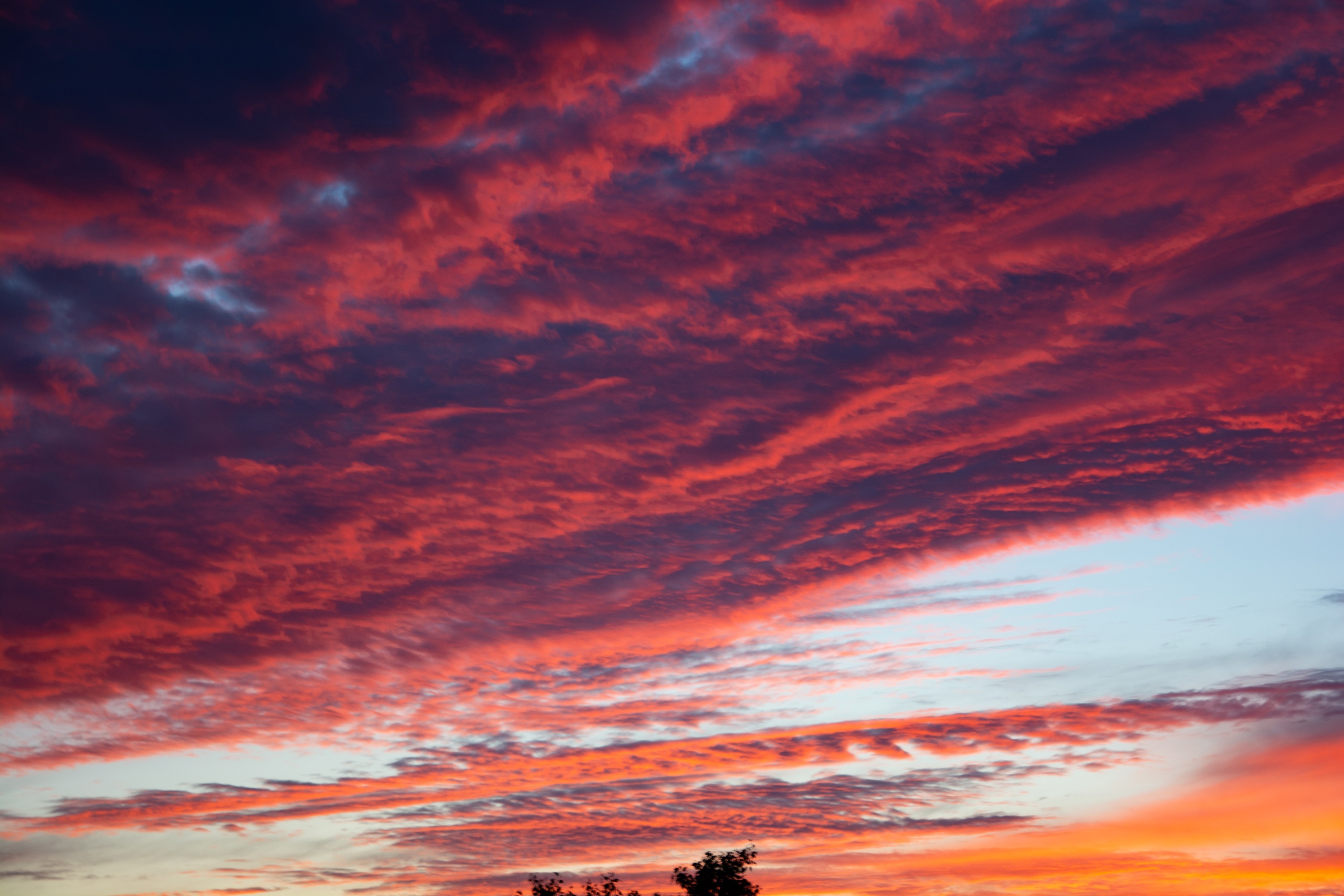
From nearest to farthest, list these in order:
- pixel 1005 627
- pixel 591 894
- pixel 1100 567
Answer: pixel 1100 567
pixel 1005 627
pixel 591 894

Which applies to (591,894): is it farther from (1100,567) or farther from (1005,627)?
(1100,567)

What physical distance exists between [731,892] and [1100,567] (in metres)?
29.3

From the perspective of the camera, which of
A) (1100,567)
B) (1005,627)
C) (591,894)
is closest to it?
(1100,567)

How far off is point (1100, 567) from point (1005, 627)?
9339 mm

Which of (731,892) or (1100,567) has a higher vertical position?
(1100,567)

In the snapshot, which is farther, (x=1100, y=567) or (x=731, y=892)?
(x=731, y=892)

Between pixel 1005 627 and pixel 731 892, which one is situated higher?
pixel 1005 627

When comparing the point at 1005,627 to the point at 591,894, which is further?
the point at 591,894

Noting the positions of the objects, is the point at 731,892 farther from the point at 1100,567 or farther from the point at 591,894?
the point at 1100,567

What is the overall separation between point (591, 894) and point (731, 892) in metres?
A: 9.54

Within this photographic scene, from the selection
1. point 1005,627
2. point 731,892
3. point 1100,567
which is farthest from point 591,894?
point 1100,567

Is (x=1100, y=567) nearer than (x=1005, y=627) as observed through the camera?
Yes

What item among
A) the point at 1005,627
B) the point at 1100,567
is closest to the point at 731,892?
the point at 1005,627

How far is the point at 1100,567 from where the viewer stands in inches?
2135
